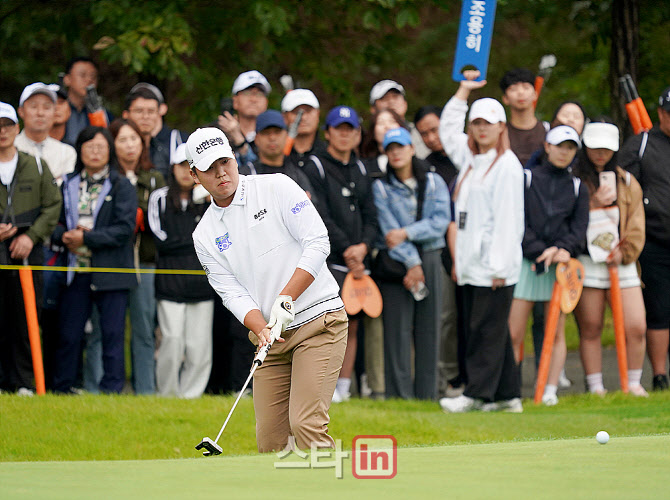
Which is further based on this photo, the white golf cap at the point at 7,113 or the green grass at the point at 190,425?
the white golf cap at the point at 7,113

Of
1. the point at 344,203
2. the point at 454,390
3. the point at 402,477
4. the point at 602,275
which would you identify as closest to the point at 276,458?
the point at 402,477

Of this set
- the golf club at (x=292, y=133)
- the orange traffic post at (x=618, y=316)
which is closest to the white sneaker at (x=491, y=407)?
the orange traffic post at (x=618, y=316)

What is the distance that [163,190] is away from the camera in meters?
10.2

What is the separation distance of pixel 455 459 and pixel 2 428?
4810 millimetres

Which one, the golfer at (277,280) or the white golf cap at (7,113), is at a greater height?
the white golf cap at (7,113)

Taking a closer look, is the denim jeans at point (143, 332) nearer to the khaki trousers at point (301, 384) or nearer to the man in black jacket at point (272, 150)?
the man in black jacket at point (272, 150)

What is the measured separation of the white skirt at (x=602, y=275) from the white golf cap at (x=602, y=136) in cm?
104

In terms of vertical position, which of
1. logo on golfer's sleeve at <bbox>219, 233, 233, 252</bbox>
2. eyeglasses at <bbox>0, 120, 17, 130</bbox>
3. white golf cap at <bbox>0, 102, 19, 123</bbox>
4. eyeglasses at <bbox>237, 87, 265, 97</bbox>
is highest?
eyeglasses at <bbox>237, 87, 265, 97</bbox>

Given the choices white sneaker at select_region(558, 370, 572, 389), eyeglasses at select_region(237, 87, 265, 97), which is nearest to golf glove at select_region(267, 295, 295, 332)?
eyeglasses at select_region(237, 87, 265, 97)

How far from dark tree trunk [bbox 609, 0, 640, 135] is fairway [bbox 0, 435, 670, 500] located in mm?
8705

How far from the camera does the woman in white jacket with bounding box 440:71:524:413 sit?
970 cm

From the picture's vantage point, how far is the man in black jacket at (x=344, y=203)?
1013 centimetres

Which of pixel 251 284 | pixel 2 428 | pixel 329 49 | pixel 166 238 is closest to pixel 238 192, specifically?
pixel 251 284

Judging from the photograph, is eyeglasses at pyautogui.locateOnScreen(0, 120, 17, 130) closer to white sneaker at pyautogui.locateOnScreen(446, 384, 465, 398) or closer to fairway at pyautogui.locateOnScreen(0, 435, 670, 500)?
white sneaker at pyautogui.locateOnScreen(446, 384, 465, 398)
